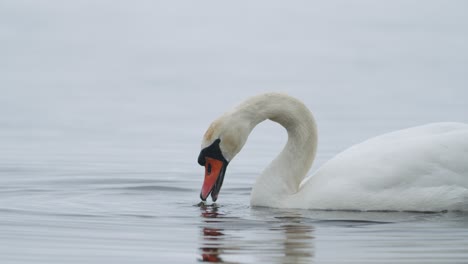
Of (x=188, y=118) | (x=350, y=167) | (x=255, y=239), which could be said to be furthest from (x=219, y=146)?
(x=188, y=118)

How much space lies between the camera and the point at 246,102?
38.5 ft

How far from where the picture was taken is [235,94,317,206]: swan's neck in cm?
1175

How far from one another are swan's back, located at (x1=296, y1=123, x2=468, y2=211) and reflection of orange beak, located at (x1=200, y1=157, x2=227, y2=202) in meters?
0.79

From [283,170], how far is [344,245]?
8.47 ft

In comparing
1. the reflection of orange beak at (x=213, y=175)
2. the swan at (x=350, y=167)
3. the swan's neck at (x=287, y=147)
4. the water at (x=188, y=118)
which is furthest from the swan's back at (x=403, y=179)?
the reflection of orange beak at (x=213, y=175)

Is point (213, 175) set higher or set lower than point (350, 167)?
lower

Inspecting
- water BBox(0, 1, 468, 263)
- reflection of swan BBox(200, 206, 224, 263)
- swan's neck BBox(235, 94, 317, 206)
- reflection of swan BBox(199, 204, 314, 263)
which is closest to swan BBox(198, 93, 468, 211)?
swan's neck BBox(235, 94, 317, 206)

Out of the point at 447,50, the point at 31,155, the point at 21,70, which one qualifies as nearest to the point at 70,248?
the point at 31,155

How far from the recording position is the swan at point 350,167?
11.2 meters

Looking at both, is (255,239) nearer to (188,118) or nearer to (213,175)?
(213,175)

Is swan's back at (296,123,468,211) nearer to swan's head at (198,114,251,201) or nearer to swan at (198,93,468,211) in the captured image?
swan at (198,93,468,211)

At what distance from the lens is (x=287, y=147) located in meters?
12.2

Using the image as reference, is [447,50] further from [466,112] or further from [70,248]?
[70,248]

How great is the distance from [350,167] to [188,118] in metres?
9.03
